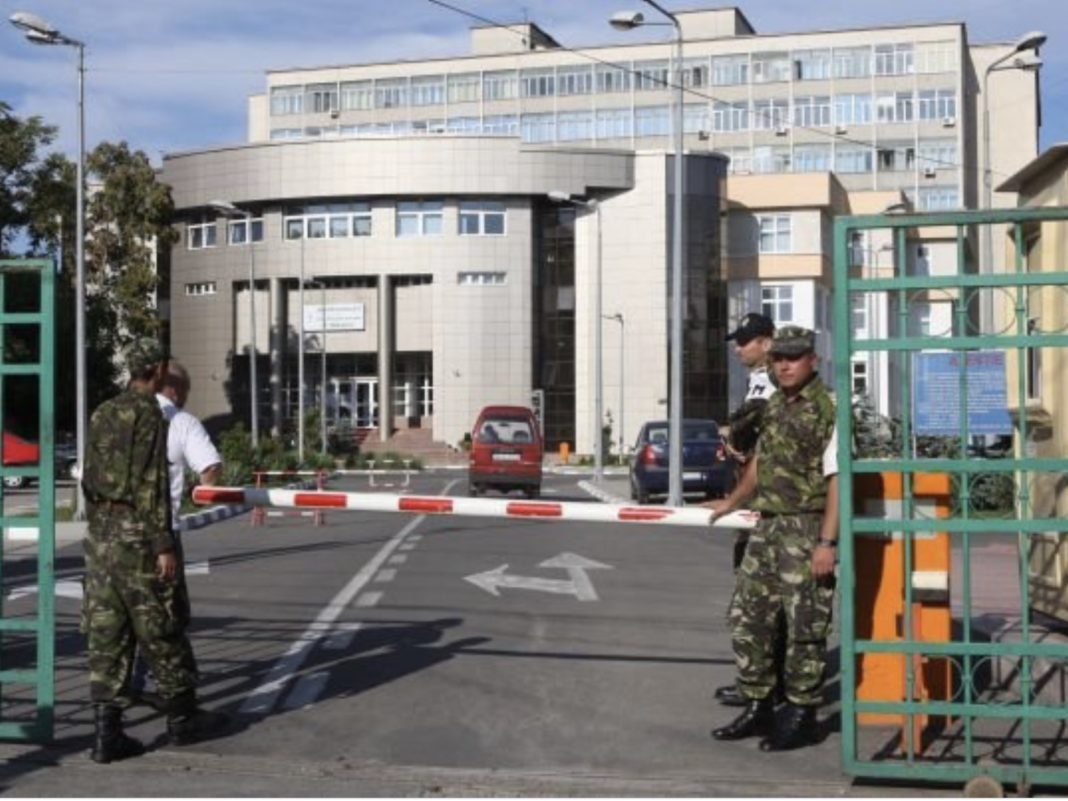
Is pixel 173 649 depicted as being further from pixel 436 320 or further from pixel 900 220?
pixel 436 320

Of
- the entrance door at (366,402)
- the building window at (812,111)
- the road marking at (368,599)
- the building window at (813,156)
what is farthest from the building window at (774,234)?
the road marking at (368,599)

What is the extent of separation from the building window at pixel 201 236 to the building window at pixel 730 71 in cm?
3158

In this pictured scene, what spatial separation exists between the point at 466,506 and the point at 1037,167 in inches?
158

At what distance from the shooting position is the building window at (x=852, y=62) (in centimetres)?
7838

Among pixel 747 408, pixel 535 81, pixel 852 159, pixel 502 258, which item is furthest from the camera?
pixel 535 81

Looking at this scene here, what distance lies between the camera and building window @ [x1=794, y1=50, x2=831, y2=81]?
78875 mm

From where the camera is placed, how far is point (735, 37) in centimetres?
8081

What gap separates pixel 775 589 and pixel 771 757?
2.62ft

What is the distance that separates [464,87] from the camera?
86.7m

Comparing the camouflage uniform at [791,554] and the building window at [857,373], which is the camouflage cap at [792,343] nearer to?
the camouflage uniform at [791,554]

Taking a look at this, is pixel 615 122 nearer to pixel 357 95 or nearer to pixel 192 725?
pixel 357 95

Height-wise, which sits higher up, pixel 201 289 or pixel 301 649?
pixel 201 289

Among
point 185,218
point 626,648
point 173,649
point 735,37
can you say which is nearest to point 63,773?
point 173,649

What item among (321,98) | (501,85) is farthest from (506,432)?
(321,98)
